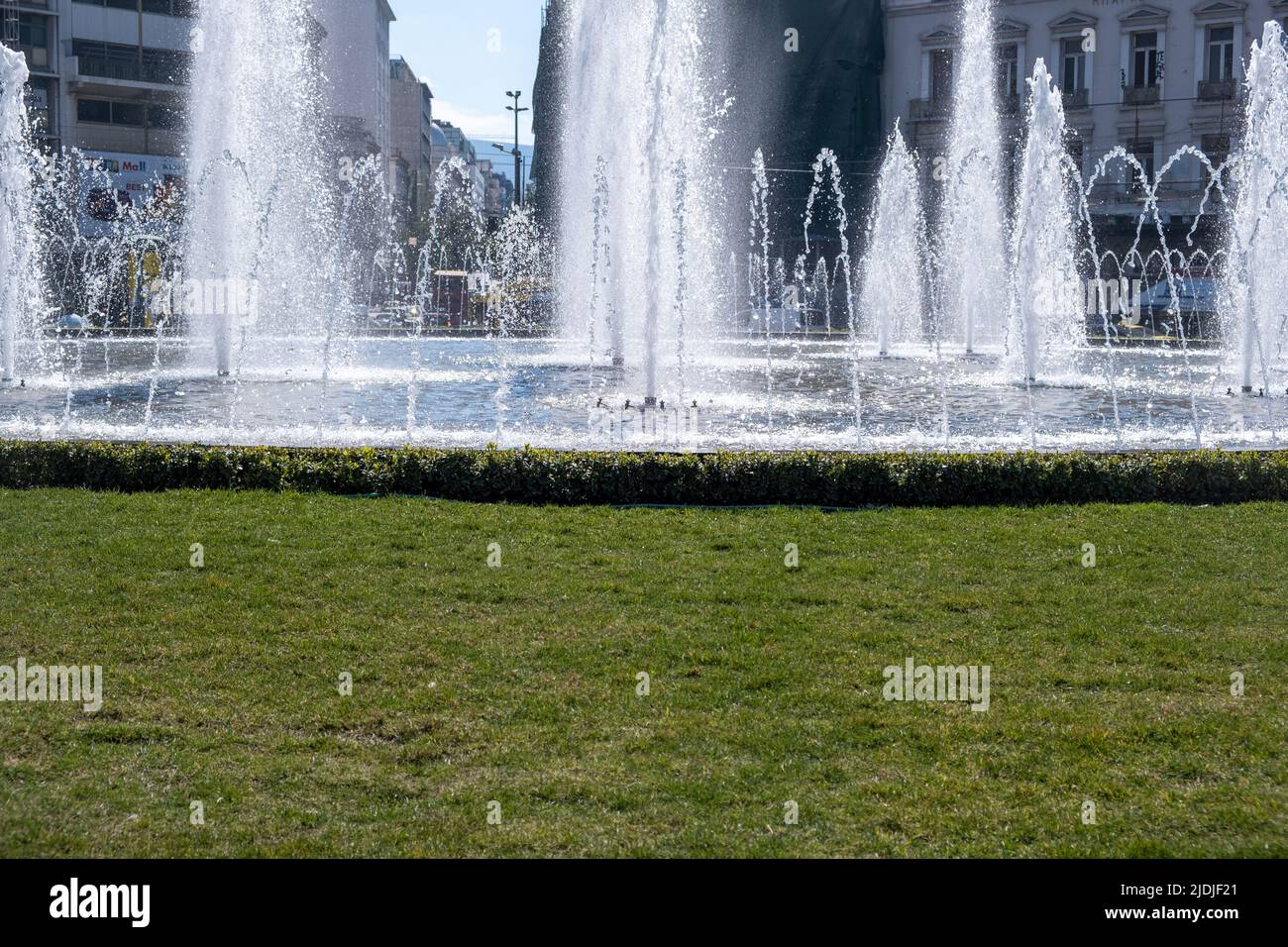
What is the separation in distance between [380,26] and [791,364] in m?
73.3

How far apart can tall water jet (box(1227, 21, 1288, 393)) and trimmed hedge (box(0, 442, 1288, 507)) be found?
8.98 m

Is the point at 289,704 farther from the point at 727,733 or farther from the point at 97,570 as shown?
the point at 97,570

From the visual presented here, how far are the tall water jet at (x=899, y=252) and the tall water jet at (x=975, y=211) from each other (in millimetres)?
964

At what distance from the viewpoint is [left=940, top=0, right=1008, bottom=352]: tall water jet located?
32.9 m

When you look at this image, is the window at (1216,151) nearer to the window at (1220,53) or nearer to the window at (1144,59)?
the window at (1220,53)

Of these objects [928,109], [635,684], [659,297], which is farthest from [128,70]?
[635,684]

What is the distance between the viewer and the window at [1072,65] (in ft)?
154

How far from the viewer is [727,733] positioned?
5.38m

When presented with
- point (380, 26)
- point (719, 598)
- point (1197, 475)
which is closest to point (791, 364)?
point (1197, 475)

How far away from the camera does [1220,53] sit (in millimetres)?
44656

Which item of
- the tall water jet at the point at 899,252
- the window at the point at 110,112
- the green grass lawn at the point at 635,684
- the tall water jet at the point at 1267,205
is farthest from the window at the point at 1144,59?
the green grass lawn at the point at 635,684

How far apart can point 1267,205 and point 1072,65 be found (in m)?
30.2

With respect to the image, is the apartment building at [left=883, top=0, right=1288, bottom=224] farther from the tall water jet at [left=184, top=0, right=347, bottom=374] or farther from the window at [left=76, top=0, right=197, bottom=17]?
the tall water jet at [left=184, top=0, right=347, bottom=374]

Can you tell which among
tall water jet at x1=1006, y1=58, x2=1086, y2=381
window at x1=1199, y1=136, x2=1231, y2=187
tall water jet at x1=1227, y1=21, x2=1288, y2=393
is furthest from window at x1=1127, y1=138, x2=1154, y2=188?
tall water jet at x1=1227, y1=21, x2=1288, y2=393
